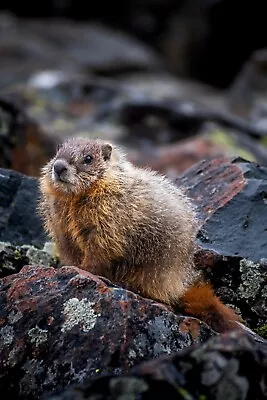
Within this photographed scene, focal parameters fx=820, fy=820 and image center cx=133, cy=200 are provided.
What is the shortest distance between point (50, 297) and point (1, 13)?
26986 millimetres

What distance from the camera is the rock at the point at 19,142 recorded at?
1188 centimetres

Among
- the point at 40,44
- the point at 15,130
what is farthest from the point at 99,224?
the point at 40,44

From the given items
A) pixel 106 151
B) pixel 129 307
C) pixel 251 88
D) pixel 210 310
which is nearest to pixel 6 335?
pixel 129 307

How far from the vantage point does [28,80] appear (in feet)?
75.6

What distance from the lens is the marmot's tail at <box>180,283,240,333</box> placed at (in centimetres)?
648

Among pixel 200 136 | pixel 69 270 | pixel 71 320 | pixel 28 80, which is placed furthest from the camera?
pixel 28 80

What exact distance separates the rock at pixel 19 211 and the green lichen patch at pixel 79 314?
78.0 inches

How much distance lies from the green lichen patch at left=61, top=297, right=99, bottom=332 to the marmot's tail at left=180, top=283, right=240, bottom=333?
101 centimetres

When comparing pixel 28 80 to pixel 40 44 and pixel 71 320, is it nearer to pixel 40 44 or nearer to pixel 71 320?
pixel 40 44

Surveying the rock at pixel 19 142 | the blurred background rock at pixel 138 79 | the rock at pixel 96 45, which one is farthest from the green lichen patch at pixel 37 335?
the rock at pixel 96 45

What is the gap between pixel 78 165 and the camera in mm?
7246

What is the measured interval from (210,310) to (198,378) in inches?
72.8

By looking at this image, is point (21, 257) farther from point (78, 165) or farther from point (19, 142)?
point (19, 142)

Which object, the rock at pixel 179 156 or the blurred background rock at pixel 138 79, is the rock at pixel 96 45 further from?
the rock at pixel 179 156
